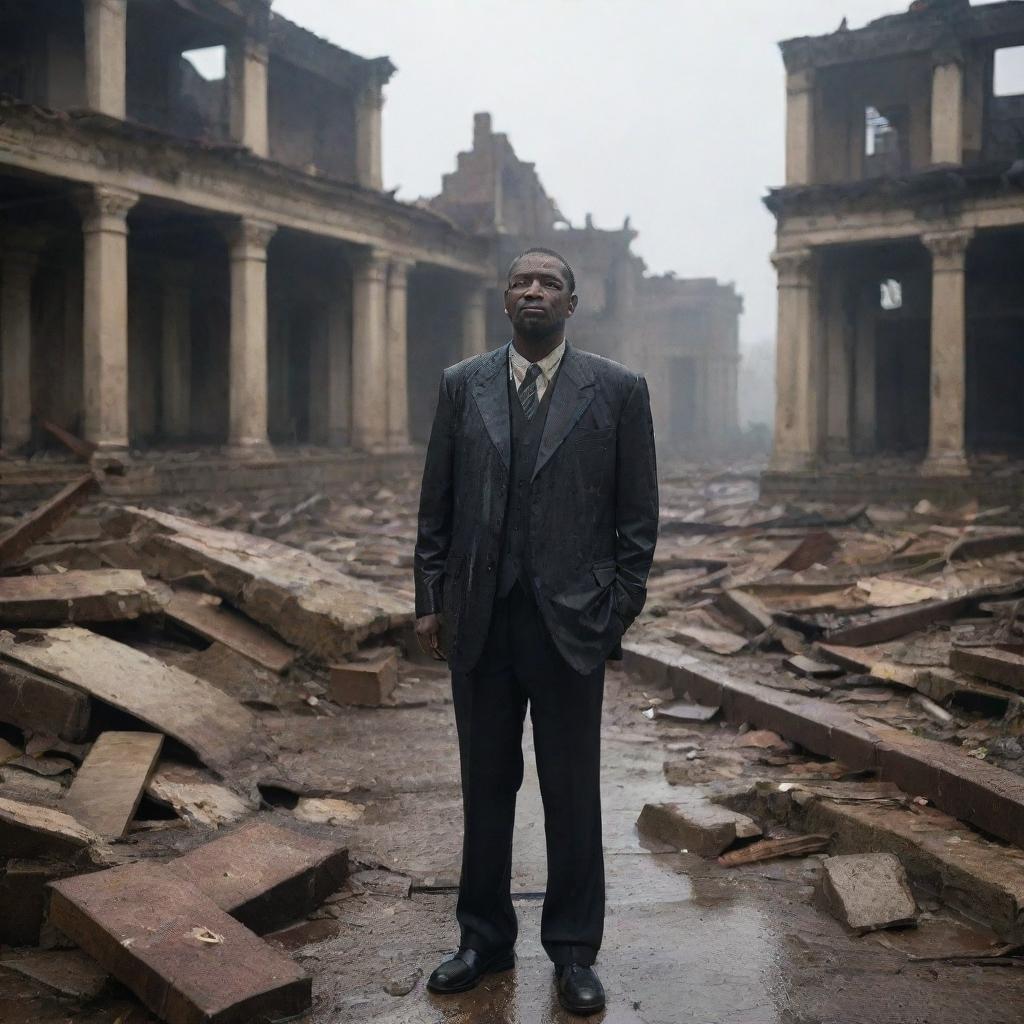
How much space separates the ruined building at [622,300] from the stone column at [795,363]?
7.21 m

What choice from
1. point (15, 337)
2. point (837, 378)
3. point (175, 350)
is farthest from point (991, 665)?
point (175, 350)

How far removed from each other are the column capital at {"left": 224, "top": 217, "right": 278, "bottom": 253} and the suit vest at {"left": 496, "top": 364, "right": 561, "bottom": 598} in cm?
1487

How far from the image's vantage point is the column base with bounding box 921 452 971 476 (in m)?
17.8

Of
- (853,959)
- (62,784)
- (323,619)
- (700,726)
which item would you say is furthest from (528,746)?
(853,959)

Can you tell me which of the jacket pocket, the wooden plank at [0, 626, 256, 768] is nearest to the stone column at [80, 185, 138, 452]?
the wooden plank at [0, 626, 256, 768]

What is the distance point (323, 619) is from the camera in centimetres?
761

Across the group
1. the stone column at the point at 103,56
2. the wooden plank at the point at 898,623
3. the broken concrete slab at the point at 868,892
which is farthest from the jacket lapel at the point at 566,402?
the stone column at the point at 103,56

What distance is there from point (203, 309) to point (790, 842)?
19235mm

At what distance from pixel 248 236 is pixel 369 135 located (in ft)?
18.4

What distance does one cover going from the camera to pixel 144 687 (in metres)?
5.76

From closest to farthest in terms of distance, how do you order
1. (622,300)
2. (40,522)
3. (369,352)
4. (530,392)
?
(530,392), (40,522), (369,352), (622,300)

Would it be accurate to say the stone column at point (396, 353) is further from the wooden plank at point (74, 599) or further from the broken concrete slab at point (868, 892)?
the broken concrete slab at point (868, 892)

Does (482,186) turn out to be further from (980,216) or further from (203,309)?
(980,216)

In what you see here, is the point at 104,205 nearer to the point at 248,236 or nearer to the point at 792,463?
the point at 248,236
